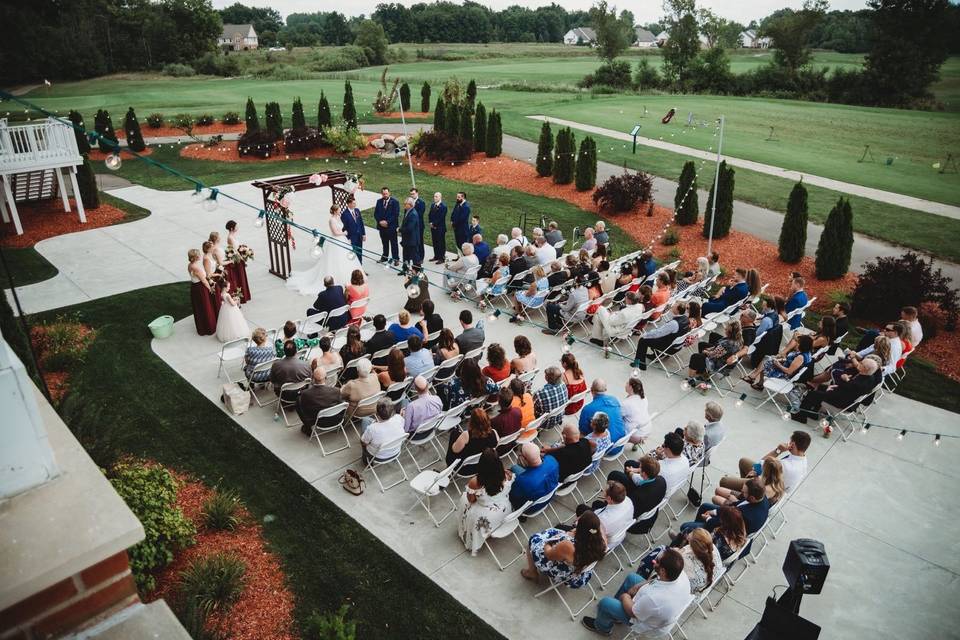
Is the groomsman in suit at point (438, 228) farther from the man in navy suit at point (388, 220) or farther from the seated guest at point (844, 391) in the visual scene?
the seated guest at point (844, 391)

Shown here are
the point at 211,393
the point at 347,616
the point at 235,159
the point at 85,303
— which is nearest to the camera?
the point at 347,616

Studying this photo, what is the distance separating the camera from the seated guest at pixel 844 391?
9.16 metres

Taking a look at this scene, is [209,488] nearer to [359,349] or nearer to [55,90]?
[359,349]

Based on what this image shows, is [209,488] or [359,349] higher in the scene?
[359,349]

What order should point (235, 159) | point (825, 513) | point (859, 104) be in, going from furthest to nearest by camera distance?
point (859, 104), point (235, 159), point (825, 513)

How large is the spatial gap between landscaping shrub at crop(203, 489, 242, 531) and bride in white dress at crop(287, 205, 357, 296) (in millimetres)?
7149

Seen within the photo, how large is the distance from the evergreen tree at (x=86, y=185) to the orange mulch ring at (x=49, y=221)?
287 millimetres

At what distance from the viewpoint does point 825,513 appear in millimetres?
7938

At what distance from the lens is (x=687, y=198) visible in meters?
18.0

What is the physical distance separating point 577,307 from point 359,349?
4499 mm

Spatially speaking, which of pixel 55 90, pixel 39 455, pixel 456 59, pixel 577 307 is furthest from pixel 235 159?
pixel 456 59

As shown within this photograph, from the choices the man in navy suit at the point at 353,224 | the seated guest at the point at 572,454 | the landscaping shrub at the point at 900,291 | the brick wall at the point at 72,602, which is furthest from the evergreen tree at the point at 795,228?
the brick wall at the point at 72,602

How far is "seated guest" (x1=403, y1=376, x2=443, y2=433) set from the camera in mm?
8281

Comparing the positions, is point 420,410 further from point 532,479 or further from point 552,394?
point 532,479
